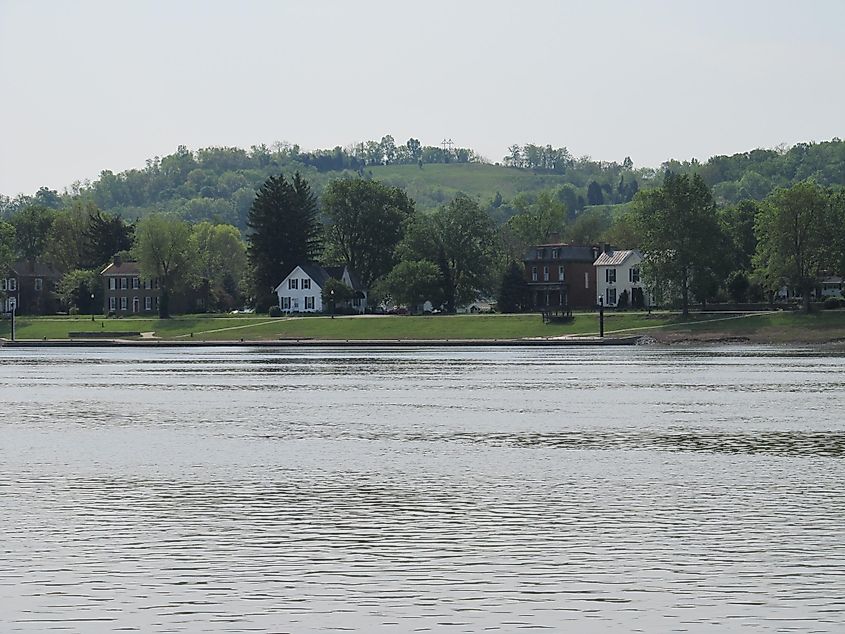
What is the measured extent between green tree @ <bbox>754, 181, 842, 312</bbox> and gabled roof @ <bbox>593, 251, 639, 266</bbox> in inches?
1448

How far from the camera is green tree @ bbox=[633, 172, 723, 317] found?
13188 cm

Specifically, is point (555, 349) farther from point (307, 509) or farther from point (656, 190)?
point (307, 509)

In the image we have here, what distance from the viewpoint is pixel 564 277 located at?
173 meters

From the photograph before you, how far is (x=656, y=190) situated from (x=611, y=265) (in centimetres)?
3149

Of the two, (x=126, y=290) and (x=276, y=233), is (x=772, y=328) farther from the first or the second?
(x=126, y=290)

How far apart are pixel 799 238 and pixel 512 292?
3615 cm

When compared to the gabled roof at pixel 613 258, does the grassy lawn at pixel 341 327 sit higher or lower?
lower

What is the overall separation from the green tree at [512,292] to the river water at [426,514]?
9263 cm

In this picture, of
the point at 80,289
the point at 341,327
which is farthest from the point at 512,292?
the point at 80,289

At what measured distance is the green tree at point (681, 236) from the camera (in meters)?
132

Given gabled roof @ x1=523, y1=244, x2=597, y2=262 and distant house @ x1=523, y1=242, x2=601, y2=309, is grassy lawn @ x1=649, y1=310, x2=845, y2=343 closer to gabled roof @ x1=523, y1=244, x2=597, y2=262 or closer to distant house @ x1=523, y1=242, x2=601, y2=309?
distant house @ x1=523, y1=242, x2=601, y2=309

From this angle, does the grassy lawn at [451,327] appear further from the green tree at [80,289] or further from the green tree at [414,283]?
the green tree at [80,289]

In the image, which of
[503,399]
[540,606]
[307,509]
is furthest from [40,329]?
[540,606]

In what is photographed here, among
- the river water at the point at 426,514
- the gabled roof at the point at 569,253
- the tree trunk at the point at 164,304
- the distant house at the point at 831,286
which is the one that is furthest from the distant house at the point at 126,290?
the river water at the point at 426,514
